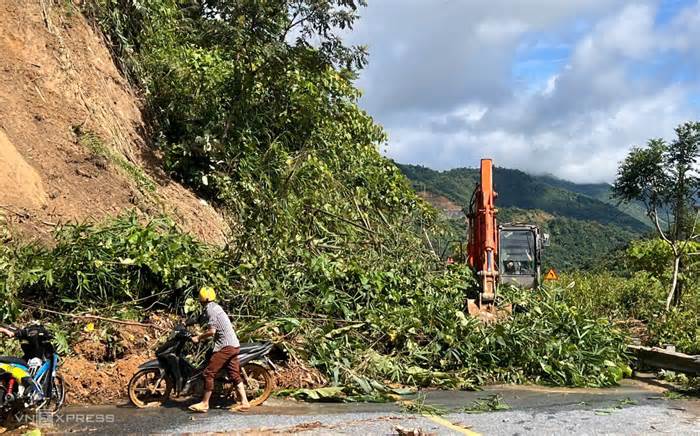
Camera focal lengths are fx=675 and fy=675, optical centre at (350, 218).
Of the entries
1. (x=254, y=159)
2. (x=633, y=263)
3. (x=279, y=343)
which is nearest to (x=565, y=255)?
(x=633, y=263)

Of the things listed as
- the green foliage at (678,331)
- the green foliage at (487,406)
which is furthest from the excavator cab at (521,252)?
the green foliage at (487,406)

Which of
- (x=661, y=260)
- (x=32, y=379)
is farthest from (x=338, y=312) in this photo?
(x=661, y=260)

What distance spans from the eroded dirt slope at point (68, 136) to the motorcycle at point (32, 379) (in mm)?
3428

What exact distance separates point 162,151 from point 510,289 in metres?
8.08

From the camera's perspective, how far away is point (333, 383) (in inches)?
339

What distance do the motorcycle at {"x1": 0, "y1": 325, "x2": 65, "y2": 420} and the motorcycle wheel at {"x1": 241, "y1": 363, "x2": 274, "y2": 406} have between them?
203 centimetres

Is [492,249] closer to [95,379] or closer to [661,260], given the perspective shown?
[95,379]

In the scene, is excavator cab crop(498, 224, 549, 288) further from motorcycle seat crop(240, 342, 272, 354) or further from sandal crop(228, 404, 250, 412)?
sandal crop(228, 404, 250, 412)

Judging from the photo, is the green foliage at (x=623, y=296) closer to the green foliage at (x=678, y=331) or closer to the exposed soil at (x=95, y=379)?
the green foliage at (x=678, y=331)

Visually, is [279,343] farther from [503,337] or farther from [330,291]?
[503,337]

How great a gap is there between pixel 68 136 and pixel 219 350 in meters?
6.66

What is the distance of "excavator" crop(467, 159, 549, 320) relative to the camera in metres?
12.2

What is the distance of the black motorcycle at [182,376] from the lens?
7.72 meters

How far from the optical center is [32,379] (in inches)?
265
